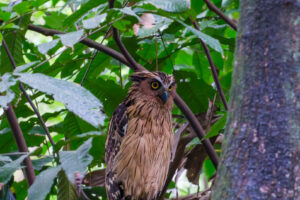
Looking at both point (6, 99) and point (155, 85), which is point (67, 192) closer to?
point (6, 99)

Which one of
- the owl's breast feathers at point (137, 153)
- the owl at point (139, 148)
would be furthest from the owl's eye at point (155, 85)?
the owl's breast feathers at point (137, 153)

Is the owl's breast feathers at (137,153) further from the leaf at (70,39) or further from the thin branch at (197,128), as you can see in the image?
the leaf at (70,39)

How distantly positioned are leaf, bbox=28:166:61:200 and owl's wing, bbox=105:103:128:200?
1534 mm

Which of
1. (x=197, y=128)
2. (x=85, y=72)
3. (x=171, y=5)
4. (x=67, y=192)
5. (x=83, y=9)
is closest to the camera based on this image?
(x=67, y=192)

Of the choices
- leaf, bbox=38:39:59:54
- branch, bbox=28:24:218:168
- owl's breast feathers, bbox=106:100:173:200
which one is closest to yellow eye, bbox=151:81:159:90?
owl's breast feathers, bbox=106:100:173:200

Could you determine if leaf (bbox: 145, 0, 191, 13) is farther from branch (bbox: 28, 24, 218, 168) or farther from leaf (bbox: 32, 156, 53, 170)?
leaf (bbox: 32, 156, 53, 170)

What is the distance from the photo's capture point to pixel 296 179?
1.07m

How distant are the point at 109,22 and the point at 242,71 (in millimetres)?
518

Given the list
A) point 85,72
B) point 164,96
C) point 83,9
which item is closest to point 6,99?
point 83,9

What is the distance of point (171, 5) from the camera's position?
4.60 feet

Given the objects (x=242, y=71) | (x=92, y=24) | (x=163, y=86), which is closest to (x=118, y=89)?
(x=163, y=86)

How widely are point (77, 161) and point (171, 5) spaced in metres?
0.63

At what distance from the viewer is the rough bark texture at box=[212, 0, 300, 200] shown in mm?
1072

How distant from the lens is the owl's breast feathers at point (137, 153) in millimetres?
2566
